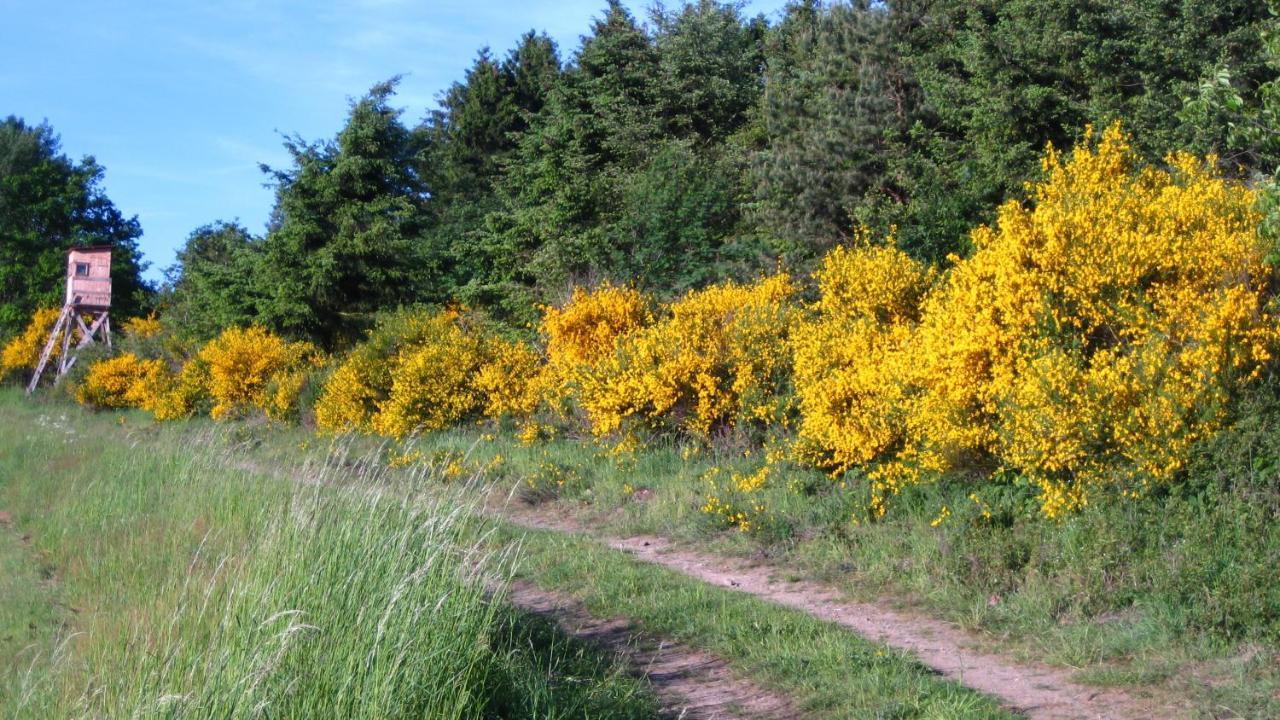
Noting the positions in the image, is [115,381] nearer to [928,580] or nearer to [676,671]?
[928,580]

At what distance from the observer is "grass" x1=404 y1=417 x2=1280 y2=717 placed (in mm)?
7145

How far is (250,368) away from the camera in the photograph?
27203 millimetres

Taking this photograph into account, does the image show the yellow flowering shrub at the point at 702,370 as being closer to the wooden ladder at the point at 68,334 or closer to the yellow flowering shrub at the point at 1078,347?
the yellow flowering shrub at the point at 1078,347

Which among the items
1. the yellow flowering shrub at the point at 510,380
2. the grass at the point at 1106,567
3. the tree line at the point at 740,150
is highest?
the tree line at the point at 740,150

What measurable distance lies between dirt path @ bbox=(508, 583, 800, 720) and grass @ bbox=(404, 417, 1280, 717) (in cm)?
210

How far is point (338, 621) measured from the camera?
5.58 meters

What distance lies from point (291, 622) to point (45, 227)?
167 ft

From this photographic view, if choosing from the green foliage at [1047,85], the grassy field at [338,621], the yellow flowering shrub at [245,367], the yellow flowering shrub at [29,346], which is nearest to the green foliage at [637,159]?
the green foliage at [1047,85]

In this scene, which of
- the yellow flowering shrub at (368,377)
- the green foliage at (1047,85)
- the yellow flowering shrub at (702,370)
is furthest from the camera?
the yellow flowering shrub at (368,377)

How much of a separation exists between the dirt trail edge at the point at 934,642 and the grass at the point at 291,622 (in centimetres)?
223

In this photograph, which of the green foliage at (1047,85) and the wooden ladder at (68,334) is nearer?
the green foliage at (1047,85)

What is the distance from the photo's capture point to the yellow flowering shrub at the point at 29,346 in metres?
41.4

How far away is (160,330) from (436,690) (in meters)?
34.7

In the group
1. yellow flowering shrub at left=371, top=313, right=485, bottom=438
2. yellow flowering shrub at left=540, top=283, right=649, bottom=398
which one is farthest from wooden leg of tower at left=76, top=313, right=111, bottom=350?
yellow flowering shrub at left=540, top=283, right=649, bottom=398
